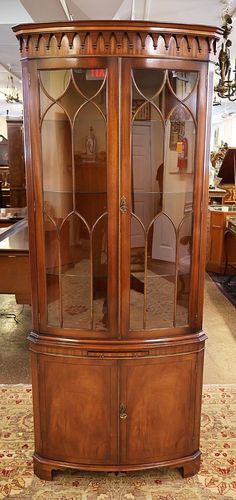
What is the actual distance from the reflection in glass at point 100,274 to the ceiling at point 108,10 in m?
2.33

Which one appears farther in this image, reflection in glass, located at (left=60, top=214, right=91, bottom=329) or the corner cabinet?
reflection in glass, located at (left=60, top=214, right=91, bottom=329)

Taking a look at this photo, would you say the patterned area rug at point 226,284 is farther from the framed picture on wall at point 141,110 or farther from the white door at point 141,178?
the framed picture on wall at point 141,110

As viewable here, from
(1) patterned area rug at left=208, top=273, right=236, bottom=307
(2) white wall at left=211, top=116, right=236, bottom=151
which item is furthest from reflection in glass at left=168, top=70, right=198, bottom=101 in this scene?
(2) white wall at left=211, top=116, right=236, bottom=151

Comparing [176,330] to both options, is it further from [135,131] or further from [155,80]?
[155,80]

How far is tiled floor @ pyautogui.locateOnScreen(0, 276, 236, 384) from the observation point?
3.05 m

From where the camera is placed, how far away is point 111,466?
1.98 m

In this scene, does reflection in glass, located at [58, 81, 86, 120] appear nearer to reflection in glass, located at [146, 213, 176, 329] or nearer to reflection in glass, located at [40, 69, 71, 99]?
reflection in glass, located at [40, 69, 71, 99]

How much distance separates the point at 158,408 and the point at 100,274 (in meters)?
0.68

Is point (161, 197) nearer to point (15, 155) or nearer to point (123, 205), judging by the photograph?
point (123, 205)

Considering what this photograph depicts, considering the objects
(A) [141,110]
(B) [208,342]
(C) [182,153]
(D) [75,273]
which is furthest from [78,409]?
(B) [208,342]

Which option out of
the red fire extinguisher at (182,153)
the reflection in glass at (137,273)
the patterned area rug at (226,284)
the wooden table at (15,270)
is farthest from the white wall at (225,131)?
the reflection in glass at (137,273)

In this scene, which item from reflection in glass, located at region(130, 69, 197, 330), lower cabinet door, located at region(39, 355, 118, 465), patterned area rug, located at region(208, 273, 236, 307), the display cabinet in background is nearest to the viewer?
reflection in glass, located at region(130, 69, 197, 330)

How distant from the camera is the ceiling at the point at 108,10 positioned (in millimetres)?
3396

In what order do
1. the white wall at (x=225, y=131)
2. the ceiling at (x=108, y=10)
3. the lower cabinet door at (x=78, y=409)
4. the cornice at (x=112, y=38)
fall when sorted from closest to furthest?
the cornice at (x=112, y=38), the lower cabinet door at (x=78, y=409), the ceiling at (x=108, y=10), the white wall at (x=225, y=131)
